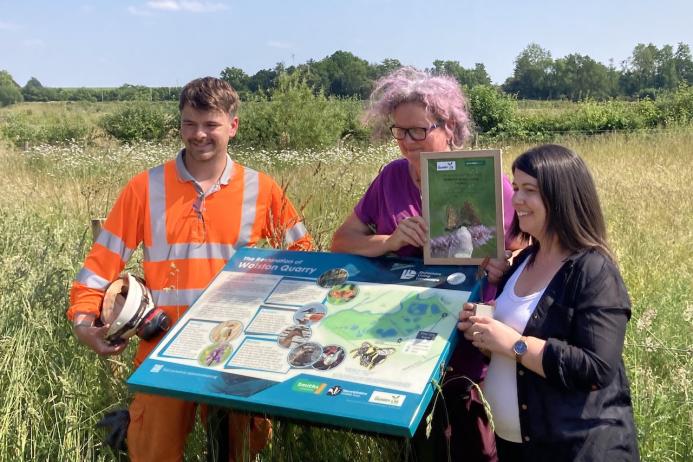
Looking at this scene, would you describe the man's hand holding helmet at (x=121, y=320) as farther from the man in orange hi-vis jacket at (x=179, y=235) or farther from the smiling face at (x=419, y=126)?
the smiling face at (x=419, y=126)

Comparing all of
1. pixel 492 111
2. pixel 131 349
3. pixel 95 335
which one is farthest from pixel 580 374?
pixel 492 111

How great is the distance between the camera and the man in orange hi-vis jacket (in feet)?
8.79

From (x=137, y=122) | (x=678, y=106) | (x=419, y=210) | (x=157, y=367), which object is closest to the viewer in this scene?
(x=157, y=367)

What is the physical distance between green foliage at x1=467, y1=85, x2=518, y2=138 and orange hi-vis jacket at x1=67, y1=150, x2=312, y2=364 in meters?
29.5

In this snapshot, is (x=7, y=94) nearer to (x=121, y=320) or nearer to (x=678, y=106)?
(x=678, y=106)

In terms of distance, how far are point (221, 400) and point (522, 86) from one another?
350ft

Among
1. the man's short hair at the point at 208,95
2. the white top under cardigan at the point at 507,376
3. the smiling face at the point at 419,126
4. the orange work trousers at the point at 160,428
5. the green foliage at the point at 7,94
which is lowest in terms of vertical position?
the orange work trousers at the point at 160,428

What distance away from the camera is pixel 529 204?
83.4 inches

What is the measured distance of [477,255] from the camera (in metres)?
2.33

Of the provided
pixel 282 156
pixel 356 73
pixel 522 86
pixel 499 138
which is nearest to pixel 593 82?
pixel 522 86

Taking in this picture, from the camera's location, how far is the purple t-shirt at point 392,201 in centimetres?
274

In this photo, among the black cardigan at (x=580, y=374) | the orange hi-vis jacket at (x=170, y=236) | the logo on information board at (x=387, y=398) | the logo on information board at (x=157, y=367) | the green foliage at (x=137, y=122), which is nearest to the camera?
the logo on information board at (x=387, y=398)

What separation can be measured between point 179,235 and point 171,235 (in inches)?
1.5

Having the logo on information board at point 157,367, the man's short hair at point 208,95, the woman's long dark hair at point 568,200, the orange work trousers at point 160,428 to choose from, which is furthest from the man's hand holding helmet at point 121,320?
the woman's long dark hair at point 568,200
